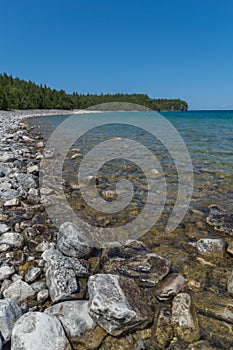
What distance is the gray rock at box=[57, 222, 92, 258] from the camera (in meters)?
2.91

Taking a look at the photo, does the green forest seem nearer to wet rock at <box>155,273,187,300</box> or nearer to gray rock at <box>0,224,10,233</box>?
gray rock at <box>0,224,10,233</box>

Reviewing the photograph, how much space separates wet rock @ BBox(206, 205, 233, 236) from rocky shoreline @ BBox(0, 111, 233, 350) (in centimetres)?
27

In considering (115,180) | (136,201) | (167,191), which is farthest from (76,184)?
(167,191)

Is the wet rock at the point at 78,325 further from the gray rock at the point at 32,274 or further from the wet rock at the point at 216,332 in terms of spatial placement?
the wet rock at the point at 216,332

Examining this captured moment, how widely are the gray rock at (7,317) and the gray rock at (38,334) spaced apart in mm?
58

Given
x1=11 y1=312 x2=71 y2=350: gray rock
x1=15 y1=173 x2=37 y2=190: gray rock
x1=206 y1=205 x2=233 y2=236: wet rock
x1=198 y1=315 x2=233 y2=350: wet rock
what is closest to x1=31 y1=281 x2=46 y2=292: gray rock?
x1=11 y1=312 x2=71 y2=350: gray rock

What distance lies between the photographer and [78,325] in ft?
6.42

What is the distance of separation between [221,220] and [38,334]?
10.8 ft

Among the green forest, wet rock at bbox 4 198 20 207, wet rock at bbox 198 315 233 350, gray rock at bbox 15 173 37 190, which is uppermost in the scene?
the green forest

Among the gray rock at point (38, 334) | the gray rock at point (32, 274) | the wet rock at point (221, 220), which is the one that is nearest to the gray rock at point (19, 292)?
the gray rock at point (32, 274)

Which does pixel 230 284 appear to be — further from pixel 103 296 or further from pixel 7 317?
pixel 7 317

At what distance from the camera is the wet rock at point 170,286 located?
7.84ft

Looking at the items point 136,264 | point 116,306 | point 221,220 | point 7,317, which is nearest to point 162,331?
point 116,306

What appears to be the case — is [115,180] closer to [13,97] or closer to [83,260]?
[83,260]
